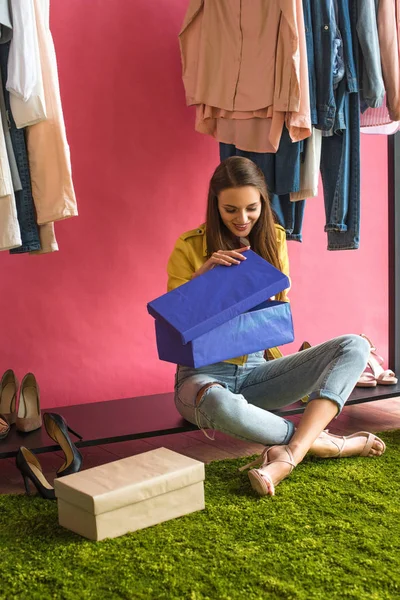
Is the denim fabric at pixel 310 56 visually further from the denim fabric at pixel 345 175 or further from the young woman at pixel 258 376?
the young woman at pixel 258 376

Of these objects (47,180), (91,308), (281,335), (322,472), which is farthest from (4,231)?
(322,472)

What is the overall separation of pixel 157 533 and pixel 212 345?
0.54m

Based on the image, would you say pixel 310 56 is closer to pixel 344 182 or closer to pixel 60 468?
pixel 344 182

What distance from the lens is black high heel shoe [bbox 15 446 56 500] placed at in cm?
199

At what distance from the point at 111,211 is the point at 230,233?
643 mm

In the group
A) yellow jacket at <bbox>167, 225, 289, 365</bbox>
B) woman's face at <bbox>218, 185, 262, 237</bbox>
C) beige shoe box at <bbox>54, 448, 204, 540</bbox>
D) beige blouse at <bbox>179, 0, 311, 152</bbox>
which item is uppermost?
beige blouse at <bbox>179, 0, 311, 152</bbox>

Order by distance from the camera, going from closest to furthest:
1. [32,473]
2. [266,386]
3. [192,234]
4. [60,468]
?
1. [32,473]
2. [60,468]
3. [266,386]
4. [192,234]

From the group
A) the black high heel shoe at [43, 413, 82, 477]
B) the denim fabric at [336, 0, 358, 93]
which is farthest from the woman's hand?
the denim fabric at [336, 0, 358, 93]

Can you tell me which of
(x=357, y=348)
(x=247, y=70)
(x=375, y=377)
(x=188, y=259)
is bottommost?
(x=375, y=377)

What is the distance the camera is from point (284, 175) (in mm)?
2623

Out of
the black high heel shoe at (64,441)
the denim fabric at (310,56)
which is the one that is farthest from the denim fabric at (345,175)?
the black high heel shoe at (64,441)

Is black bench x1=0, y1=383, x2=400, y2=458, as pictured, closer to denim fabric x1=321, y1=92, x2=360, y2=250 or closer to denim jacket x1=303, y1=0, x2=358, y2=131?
denim fabric x1=321, y1=92, x2=360, y2=250

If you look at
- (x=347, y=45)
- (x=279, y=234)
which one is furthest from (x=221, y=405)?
(x=347, y=45)

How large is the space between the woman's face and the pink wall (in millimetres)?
661
